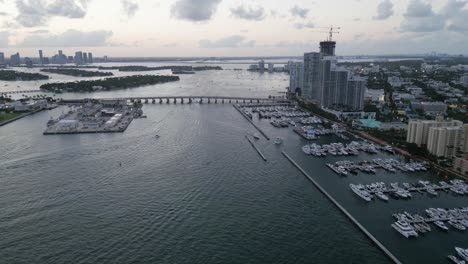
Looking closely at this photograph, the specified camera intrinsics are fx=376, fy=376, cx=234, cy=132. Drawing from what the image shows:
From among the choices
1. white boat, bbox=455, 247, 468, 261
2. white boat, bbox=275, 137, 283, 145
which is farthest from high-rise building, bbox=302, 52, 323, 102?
white boat, bbox=455, 247, 468, 261

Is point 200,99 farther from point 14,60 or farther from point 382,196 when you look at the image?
point 14,60

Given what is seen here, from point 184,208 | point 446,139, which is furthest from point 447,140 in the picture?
point 184,208

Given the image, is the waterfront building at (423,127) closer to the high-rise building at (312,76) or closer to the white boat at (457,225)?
the white boat at (457,225)

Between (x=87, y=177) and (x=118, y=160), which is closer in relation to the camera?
(x=87, y=177)

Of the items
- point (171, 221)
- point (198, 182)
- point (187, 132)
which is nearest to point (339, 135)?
point (187, 132)

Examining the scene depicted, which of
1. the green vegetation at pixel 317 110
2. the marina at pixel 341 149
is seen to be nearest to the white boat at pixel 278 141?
the marina at pixel 341 149

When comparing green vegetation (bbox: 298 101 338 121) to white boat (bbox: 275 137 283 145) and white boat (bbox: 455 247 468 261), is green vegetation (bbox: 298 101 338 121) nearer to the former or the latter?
white boat (bbox: 275 137 283 145)

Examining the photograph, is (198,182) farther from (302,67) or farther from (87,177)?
(302,67)
